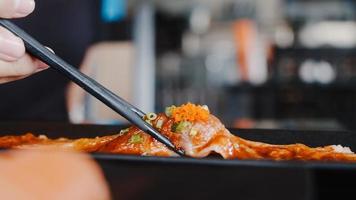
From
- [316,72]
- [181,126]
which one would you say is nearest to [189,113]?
[181,126]

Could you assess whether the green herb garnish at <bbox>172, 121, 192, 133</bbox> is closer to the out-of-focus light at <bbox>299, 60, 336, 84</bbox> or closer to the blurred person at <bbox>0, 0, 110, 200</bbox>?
the blurred person at <bbox>0, 0, 110, 200</bbox>

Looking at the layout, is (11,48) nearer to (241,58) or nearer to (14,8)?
(14,8)

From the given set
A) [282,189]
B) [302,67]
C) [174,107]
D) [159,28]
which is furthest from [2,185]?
[159,28]

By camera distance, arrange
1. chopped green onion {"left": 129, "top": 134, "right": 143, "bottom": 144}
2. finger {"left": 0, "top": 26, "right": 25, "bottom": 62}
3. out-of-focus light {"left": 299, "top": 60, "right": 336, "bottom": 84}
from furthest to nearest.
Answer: out-of-focus light {"left": 299, "top": 60, "right": 336, "bottom": 84}, chopped green onion {"left": 129, "top": 134, "right": 143, "bottom": 144}, finger {"left": 0, "top": 26, "right": 25, "bottom": 62}

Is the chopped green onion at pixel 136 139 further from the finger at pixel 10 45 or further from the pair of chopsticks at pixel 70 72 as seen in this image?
the finger at pixel 10 45

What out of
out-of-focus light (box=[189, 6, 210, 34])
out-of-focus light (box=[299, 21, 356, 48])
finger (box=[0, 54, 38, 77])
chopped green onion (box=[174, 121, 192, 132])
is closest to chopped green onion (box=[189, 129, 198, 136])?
chopped green onion (box=[174, 121, 192, 132])

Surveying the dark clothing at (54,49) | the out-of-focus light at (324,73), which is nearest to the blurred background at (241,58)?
the out-of-focus light at (324,73)
